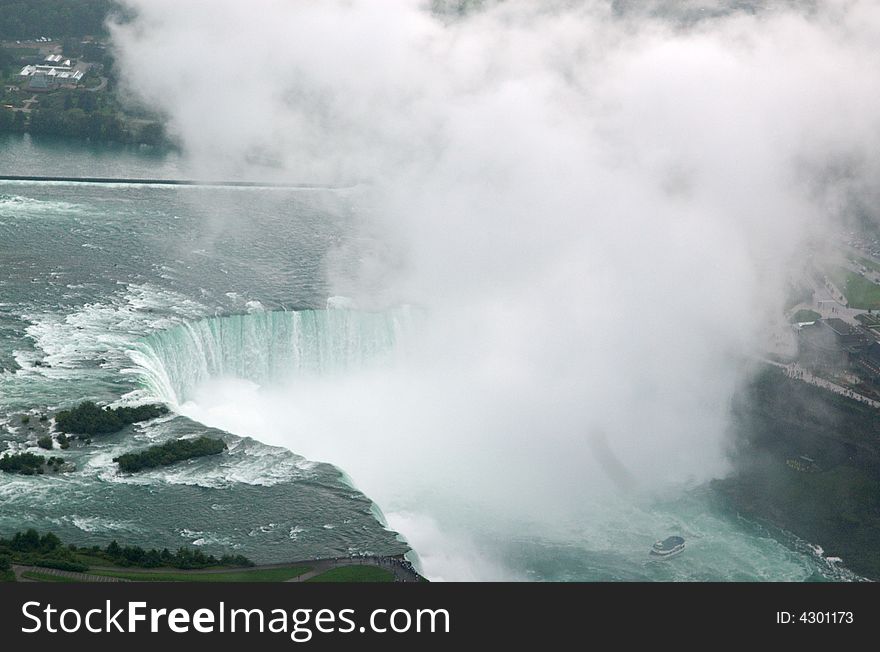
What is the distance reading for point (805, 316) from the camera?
73.2 meters

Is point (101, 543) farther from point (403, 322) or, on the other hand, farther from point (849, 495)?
point (849, 495)

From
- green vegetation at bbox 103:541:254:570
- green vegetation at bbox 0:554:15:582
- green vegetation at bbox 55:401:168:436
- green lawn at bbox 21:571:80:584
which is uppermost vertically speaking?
green vegetation at bbox 55:401:168:436

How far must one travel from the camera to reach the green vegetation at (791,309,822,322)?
72812 millimetres

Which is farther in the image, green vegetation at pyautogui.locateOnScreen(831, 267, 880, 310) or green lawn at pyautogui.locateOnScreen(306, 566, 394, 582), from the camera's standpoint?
green vegetation at pyautogui.locateOnScreen(831, 267, 880, 310)

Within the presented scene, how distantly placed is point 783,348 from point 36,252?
35.0m

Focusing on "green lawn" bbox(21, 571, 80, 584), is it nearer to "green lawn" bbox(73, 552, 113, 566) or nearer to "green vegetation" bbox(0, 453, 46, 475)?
"green lawn" bbox(73, 552, 113, 566)

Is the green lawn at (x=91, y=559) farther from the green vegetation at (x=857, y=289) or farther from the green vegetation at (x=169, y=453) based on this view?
the green vegetation at (x=857, y=289)

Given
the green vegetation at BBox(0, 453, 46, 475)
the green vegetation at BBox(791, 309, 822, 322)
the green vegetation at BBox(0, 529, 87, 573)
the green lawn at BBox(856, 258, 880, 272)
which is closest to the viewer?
the green vegetation at BBox(0, 529, 87, 573)

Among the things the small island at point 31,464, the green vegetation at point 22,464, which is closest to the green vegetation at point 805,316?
the small island at point 31,464

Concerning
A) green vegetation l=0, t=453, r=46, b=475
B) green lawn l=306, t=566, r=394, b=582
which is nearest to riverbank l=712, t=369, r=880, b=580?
green lawn l=306, t=566, r=394, b=582

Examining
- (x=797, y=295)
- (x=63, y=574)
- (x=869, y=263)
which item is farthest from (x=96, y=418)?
(x=869, y=263)

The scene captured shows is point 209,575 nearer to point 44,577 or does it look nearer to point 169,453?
point 44,577

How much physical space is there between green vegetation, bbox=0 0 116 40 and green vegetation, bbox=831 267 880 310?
58429 millimetres

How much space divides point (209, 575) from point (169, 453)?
26.9ft
